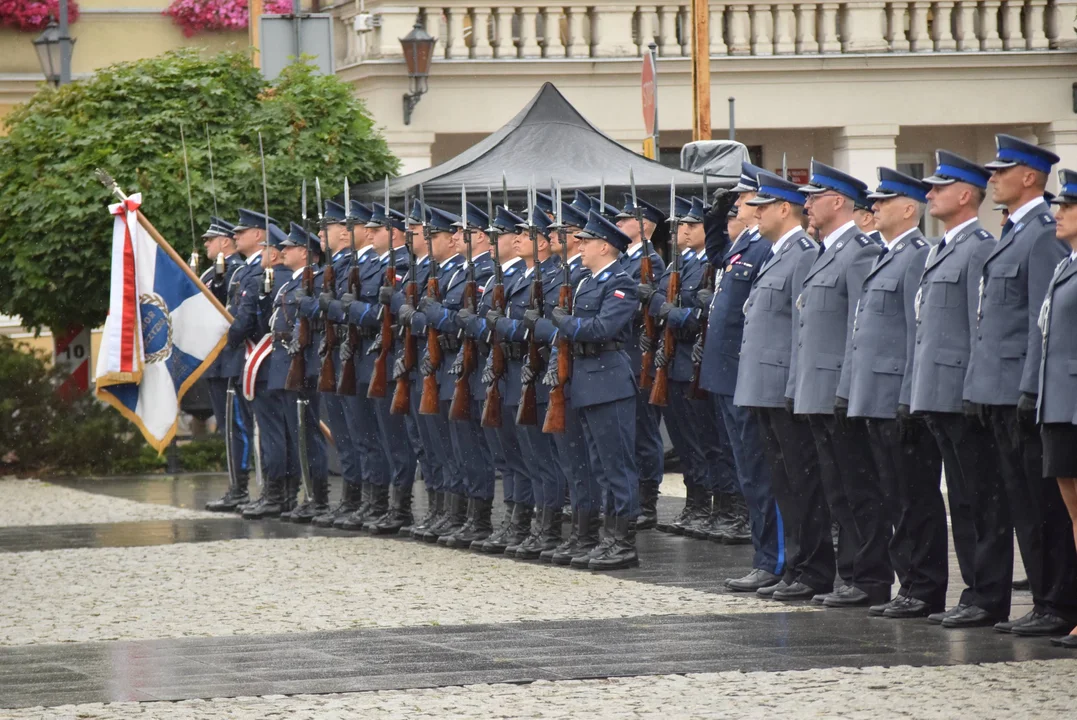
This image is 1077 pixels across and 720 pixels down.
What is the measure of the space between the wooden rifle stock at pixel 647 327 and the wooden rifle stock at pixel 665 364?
→ 6.0 inches

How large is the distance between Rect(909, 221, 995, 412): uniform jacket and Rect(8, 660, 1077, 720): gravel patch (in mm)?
1439

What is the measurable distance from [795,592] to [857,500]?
0.59 meters

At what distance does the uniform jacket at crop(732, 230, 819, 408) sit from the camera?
10070mm

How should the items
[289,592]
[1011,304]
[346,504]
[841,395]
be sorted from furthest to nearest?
[346,504]
[289,592]
[841,395]
[1011,304]

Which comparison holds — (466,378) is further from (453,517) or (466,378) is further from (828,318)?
(828,318)

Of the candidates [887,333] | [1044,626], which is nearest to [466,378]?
[887,333]

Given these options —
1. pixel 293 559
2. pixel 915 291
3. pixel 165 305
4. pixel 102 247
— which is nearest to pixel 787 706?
pixel 915 291

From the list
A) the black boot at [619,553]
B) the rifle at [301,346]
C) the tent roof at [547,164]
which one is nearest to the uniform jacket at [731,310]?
the black boot at [619,553]

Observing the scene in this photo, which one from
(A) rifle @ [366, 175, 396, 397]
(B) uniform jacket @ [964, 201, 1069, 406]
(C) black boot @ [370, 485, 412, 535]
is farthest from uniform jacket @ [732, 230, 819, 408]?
(C) black boot @ [370, 485, 412, 535]

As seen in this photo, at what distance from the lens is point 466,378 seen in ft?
41.4

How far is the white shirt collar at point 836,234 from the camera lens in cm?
988

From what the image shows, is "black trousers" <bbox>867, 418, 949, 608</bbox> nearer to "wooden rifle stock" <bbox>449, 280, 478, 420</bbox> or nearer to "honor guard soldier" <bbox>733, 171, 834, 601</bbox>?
"honor guard soldier" <bbox>733, 171, 834, 601</bbox>

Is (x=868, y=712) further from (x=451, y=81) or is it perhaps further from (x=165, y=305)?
Result: (x=451, y=81)

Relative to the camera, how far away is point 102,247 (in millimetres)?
17688
